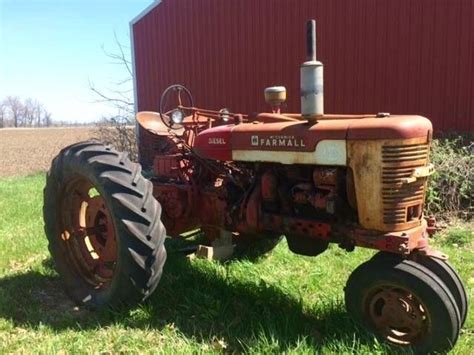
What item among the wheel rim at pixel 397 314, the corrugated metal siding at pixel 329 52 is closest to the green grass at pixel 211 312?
the wheel rim at pixel 397 314

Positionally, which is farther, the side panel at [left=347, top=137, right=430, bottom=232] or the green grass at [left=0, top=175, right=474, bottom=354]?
the green grass at [left=0, top=175, right=474, bottom=354]

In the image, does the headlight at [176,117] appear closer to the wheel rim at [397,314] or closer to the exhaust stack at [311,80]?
the exhaust stack at [311,80]

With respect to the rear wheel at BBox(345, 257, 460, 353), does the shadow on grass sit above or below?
below

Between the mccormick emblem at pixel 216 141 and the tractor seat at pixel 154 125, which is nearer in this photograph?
the mccormick emblem at pixel 216 141

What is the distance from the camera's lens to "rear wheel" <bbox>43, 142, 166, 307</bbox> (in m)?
3.27

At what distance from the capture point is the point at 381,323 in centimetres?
293

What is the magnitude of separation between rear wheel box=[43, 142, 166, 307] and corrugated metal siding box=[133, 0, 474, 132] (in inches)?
282

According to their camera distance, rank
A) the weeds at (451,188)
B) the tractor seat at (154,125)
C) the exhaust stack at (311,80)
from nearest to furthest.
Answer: the exhaust stack at (311,80) → the tractor seat at (154,125) → the weeds at (451,188)

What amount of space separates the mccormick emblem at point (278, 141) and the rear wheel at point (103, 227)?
77cm

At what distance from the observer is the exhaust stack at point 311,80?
2.95 metres

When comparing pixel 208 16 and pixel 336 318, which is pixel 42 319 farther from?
pixel 208 16

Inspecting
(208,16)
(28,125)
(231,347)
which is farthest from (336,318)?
(28,125)

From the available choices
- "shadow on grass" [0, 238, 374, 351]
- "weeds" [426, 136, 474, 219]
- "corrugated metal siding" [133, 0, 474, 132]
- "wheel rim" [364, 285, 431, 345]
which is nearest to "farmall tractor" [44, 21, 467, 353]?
"wheel rim" [364, 285, 431, 345]

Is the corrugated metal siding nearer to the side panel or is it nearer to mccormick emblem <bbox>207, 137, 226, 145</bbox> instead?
mccormick emblem <bbox>207, 137, 226, 145</bbox>
